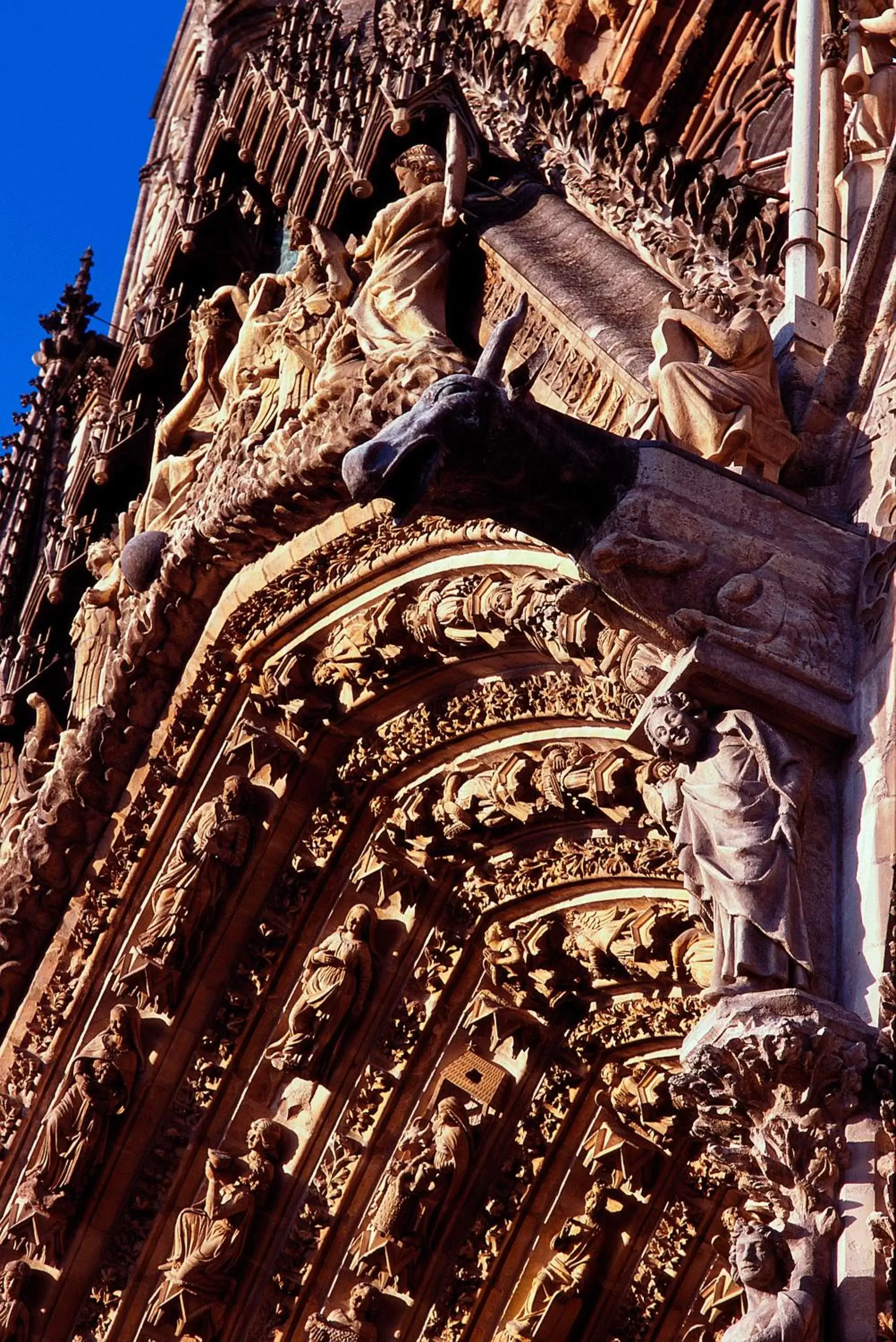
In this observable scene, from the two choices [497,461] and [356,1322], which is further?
[356,1322]

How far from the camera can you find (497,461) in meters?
6.03

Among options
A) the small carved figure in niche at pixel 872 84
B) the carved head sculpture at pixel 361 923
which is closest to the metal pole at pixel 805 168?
the small carved figure in niche at pixel 872 84

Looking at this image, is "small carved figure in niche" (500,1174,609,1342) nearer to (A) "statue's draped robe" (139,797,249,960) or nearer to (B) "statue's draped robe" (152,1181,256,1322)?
(B) "statue's draped robe" (152,1181,256,1322)

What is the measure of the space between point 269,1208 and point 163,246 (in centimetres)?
633

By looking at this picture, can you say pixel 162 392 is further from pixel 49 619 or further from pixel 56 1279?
pixel 56 1279

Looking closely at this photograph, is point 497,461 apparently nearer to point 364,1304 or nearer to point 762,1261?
point 762,1261

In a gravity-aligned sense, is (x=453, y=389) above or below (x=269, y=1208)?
above

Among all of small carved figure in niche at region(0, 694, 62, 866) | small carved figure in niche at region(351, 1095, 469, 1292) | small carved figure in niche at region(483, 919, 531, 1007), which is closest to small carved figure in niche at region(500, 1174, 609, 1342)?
small carved figure in niche at region(351, 1095, 469, 1292)

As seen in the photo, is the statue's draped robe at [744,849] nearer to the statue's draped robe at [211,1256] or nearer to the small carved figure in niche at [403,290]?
the small carved figure in niche at [403,290]

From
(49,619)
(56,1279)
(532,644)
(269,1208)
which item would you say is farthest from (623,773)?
(49,619)

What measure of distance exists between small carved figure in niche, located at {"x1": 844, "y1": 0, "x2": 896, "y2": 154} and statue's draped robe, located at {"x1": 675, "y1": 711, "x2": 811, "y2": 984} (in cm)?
262

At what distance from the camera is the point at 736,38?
518 inches

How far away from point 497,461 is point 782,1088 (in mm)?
1908

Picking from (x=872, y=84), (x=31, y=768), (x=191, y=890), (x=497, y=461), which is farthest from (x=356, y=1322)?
(x=872, y=84)
